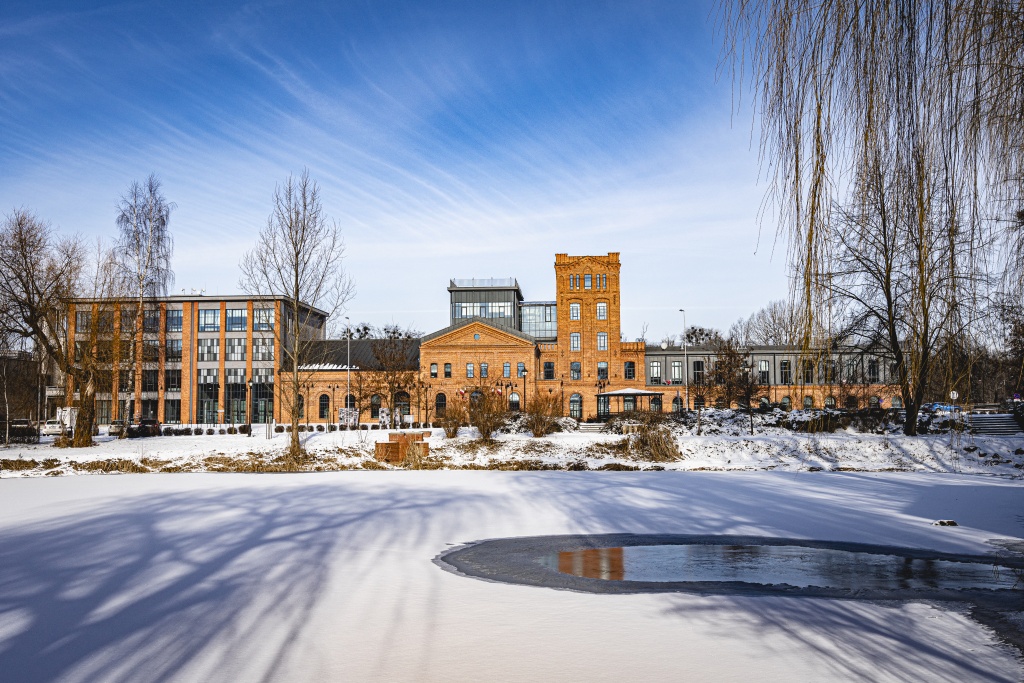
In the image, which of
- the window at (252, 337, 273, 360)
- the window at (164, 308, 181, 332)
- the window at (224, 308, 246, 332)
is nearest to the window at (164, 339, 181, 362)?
the window at (164, 308, 181, 332)

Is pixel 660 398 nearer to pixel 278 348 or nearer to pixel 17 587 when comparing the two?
pixel 278 348

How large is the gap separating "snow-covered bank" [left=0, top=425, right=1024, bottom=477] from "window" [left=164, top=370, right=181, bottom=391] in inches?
1416

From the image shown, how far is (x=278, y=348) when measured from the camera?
65.1 meters

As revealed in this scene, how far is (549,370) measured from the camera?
221 feet

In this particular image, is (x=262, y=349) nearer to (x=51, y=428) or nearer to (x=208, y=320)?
(x=208, y=320)

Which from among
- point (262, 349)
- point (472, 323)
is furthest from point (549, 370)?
point (262, 349)

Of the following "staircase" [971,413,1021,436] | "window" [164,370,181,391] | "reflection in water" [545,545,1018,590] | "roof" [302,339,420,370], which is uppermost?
"roof" [302,339,420,370]

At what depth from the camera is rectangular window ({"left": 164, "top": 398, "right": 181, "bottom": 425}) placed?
6675 centimetres

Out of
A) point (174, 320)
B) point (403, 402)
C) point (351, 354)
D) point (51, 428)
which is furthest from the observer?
point (351, 354)

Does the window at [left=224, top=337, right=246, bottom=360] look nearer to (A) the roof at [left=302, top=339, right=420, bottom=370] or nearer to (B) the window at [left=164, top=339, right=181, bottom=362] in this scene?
(B) the window at [left=164, top=339, right=181, bottom=362]

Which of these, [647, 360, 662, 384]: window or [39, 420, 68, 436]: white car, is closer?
[39, 420, 68, 436]: white car

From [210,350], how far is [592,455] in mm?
50605

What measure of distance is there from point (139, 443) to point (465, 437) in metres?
15.8

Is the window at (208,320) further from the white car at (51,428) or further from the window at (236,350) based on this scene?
the white car at (51,428)
